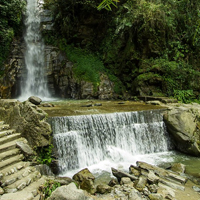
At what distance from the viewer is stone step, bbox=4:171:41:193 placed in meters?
3.52

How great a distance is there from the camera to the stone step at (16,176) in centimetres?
366

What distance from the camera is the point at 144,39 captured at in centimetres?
1339

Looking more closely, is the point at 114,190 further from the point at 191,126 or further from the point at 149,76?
the point at 149,76

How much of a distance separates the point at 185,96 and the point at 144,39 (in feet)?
17.2

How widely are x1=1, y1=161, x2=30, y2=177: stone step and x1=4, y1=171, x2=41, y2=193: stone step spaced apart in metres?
0.33

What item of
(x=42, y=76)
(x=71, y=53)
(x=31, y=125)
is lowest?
(x=31, y=125)

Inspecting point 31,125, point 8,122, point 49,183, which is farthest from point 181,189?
point 8,122

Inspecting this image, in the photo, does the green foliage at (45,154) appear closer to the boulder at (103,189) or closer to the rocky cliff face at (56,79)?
the boulder at (103,189)

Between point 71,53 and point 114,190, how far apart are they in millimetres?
13156

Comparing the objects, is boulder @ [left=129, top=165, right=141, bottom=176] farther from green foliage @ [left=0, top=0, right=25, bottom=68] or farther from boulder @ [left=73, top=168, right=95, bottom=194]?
green foliage @ [left=0, top=0, right=25, bottom=68]

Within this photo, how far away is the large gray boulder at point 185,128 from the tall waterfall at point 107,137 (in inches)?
15.3

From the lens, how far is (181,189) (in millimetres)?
4801

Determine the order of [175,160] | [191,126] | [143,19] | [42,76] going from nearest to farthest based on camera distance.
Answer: [175,160] < [191,126] < [143,19] < [42,76]

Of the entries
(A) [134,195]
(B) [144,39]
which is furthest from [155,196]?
(B) [144,39]
